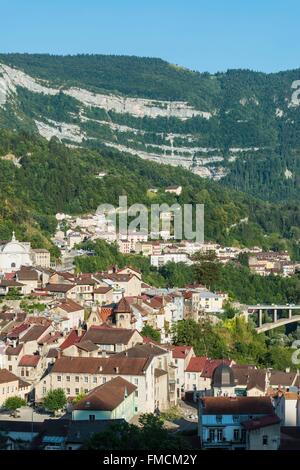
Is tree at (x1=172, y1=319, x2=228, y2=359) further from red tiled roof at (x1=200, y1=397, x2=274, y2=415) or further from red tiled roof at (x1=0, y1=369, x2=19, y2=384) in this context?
red tiled roof at (x1=200, y1=397, x2=274, y2=415)

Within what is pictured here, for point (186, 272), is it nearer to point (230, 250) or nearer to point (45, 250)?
point (45, 250)

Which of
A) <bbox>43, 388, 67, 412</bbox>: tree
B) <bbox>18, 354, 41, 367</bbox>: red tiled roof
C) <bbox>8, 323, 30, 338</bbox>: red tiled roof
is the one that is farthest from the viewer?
<bbox>8, 323, 30, 338</bbox>: red tiled roof

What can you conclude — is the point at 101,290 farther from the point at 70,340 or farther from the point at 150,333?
the point at 70,340

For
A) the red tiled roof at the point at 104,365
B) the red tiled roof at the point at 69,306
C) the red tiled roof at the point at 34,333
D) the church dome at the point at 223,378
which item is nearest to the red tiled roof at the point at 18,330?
the red tiled roof at the point at 34,333

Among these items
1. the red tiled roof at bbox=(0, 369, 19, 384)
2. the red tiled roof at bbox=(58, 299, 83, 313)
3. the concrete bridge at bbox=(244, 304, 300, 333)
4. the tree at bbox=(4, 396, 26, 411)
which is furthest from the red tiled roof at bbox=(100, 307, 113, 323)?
the concrete bridge at bbox=(244, 304, 300, 333)

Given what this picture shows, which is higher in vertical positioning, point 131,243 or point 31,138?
point 31,138
